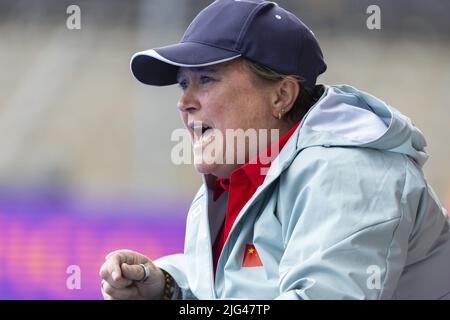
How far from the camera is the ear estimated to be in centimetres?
163

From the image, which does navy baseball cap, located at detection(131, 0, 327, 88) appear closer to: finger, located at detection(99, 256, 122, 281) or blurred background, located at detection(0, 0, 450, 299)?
finger, located at detection(99, 256, 122, 281)

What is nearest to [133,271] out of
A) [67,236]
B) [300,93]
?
[300,93]

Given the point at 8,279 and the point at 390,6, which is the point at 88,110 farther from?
the point at 390,6

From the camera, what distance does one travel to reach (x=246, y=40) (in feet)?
5.06

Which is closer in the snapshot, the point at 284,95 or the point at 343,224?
the point at 343,224

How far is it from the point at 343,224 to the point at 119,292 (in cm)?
58

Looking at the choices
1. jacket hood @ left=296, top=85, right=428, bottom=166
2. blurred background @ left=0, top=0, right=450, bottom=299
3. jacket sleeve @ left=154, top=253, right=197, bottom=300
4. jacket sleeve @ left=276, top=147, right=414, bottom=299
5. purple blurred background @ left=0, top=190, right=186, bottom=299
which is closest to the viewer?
jacket sleeve @ left=276, top=147, right=414, bottom=299

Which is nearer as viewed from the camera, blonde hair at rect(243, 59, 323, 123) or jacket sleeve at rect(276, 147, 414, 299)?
jacket sleeve at rect(276, 147, 414, 299)

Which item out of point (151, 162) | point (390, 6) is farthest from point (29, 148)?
point (390, 6)

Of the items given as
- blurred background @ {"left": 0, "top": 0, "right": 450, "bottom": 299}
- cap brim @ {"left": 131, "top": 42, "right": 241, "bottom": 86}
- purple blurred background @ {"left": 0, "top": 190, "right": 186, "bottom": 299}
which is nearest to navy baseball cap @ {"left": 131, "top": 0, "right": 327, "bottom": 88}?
cap brim @ {"left": 131, "top": 42, "right": 241, "bottom": 86}

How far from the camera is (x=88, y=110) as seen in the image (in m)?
5.24

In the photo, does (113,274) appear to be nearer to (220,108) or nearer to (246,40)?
(220,108)

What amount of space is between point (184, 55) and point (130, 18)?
372 centimetres

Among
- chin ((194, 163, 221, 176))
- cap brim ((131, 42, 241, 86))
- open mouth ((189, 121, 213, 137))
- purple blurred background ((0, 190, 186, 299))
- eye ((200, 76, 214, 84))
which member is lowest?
purple blurred background ((0, 190, 186, 299))
